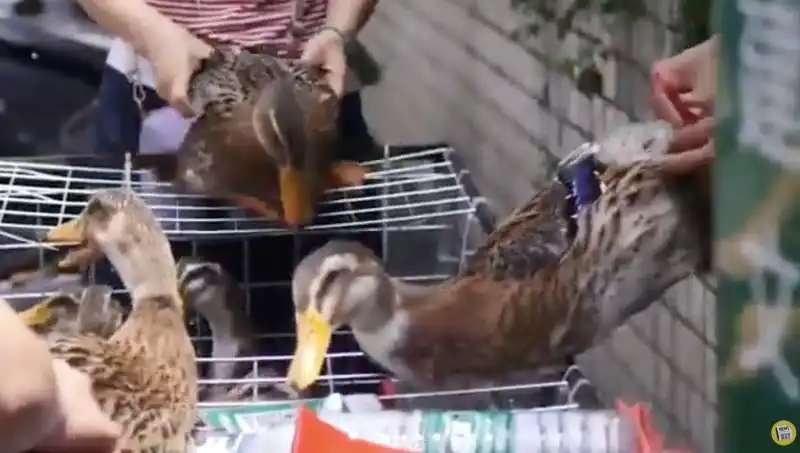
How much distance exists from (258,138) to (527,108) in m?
0.21

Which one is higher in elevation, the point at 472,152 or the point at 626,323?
the point at 472,152

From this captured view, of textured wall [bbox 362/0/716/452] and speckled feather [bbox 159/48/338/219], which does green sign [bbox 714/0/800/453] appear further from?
speckled feather [bbox 159/48/338/219]

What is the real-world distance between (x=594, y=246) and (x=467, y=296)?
108 mm

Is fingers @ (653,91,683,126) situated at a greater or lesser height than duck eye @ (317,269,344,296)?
greater

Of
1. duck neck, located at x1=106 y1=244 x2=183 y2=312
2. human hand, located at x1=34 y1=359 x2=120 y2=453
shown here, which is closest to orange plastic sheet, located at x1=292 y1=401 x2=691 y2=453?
duck neck, located at x1=106 y1=244 x2=183 y2=312

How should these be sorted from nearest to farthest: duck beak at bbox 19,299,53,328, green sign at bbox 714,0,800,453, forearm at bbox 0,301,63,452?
1. forearm at bbox 0,301,63,452
2. green sign at bbox 714,0,800,453
3. duck beak at bbox 19,299,53,328

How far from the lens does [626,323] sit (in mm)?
797

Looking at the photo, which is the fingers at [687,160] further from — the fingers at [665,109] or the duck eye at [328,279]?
the duck eye at [328,279]

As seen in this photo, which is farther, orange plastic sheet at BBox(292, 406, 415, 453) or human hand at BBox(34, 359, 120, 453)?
orange plastic sheet at BBox(292, 406, 415, 453)

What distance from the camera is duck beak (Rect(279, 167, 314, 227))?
76cm

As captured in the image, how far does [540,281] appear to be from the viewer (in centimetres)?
80

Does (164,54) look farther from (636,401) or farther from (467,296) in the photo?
(636,401)

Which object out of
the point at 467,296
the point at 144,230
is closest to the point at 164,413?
the point at 144,230

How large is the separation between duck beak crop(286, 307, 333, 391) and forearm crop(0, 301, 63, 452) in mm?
327
